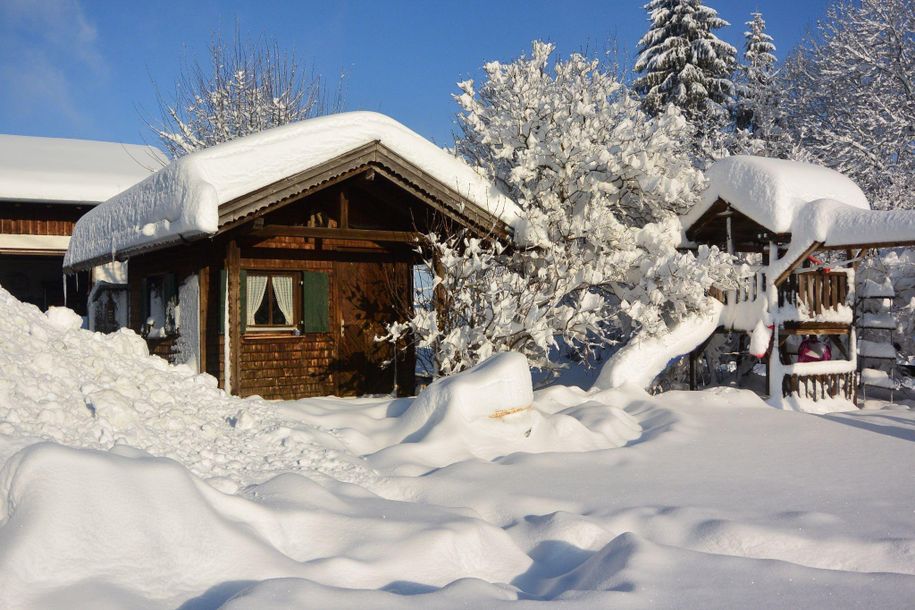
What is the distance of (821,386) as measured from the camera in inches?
508

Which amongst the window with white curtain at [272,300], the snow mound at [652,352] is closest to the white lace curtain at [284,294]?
the window with white curtain at [272,300]

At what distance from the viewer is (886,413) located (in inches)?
437

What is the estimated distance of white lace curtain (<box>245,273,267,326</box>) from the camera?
1089cm

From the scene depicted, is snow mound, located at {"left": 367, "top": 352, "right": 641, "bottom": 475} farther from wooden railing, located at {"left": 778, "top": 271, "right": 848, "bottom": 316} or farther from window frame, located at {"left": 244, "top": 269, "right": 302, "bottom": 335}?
wooden railing, located at {"left": 778, "top": 271, "right": 848, "bottom": 316}

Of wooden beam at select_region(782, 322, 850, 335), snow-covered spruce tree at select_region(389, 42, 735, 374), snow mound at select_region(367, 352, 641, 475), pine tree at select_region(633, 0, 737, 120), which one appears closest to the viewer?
snow mound at select_region(367, 352, 641, 475)

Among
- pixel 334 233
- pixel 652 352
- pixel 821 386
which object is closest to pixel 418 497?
pixel 334 233

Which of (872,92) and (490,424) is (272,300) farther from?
(872,92)

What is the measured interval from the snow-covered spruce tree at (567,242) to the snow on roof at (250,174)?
101cm

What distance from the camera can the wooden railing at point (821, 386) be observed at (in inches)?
491

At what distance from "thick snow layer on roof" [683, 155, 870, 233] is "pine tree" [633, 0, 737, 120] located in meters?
14.5

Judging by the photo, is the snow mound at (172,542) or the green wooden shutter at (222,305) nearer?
the snow mound at (172,542)

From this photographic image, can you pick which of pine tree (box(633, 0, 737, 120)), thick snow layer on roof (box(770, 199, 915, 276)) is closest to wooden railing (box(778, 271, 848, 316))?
thick snow layer on roof (box(770, 199, 915, 276))

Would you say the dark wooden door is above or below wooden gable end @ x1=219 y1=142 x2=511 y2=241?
below

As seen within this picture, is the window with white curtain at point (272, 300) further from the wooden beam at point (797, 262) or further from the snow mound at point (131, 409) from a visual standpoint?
the wooden beam at point (797, 262)
